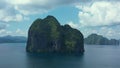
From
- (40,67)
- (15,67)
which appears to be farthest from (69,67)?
(15,67)

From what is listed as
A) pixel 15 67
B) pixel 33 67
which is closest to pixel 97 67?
pixel 33 67

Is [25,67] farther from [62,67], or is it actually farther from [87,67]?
[87,67]

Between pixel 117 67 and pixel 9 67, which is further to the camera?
pixel 117 67

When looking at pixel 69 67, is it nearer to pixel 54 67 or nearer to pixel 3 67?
pixel 54 67

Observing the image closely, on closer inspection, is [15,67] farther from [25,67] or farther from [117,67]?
[117,67]

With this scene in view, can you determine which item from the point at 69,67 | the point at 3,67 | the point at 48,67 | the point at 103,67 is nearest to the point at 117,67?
the point at 103,67

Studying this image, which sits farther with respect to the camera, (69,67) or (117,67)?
(117,67)
